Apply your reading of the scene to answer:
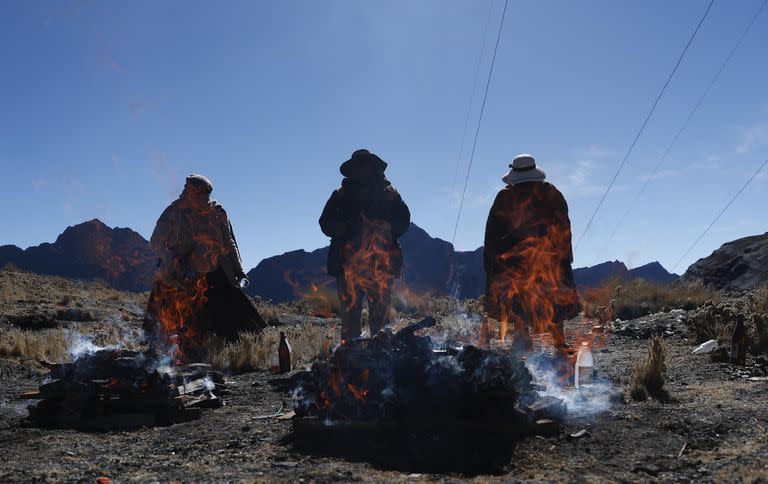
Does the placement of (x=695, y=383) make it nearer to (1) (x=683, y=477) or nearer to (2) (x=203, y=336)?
(1) (x=683, y=477)

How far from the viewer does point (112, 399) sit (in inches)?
217

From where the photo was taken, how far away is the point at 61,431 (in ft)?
16.9

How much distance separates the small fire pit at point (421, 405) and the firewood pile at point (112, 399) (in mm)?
1325

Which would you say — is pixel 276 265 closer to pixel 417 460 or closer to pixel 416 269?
pixel 416 269

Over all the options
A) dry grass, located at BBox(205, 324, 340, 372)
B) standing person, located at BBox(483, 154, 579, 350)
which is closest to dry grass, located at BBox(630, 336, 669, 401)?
standing person, located at BBox(483, 154, 579, 350)

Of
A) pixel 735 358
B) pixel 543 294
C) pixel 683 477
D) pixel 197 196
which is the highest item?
pixel 197 196

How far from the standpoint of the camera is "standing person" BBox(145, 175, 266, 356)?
9.00 meters

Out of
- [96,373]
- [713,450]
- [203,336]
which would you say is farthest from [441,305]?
[713,450]

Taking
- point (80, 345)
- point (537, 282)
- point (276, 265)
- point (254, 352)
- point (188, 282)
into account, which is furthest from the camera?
point (276, 265)

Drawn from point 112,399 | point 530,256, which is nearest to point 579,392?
point 530,256

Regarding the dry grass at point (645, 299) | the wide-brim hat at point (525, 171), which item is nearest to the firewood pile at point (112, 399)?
the wide-brim hat at point (525, 171)

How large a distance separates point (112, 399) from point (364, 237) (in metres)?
3.59

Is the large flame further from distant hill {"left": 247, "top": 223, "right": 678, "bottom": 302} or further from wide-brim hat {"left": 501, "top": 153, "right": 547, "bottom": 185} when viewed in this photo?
distant hill {"left": 247, "top": 223, "right": 678, "bottom": 302}

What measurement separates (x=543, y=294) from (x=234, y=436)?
4.09 metres
